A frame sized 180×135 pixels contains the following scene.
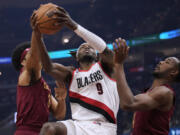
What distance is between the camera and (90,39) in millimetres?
2693

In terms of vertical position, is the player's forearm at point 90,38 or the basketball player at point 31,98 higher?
the player's forearm at point 90,38

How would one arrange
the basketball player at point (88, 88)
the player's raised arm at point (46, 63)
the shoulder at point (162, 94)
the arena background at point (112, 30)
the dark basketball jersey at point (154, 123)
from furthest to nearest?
the arena background at point (112, 30)
the player's raised arm at point (46, 63)
the basketball player at point (88, 88)
the dark basketball jersey at point (154, 123)
the shoulder at point (162, 94)

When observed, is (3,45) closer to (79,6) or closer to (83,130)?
(79,6)

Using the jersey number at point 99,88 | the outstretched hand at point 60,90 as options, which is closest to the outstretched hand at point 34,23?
the outstretched hand at point 60,90

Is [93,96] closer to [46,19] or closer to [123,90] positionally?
[123,90]

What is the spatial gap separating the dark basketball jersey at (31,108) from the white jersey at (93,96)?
0.40m

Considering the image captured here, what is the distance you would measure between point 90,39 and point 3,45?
43.4 ft

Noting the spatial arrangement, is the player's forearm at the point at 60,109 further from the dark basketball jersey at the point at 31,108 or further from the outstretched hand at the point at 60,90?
the dark basketball jersey at the point at 31,108

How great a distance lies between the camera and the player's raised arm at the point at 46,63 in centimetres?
295

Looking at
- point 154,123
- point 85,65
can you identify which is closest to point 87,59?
point 85,65

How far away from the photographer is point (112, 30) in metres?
14.6

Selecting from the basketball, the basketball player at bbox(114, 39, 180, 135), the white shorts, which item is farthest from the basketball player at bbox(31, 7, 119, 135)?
the basketball player at bbox(114, 39, 180, 135)

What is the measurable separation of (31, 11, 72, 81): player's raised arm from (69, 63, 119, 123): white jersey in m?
0.13

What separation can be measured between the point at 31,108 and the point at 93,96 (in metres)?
0.80
